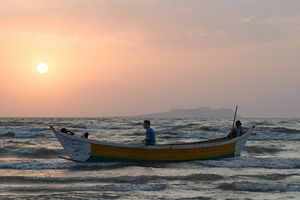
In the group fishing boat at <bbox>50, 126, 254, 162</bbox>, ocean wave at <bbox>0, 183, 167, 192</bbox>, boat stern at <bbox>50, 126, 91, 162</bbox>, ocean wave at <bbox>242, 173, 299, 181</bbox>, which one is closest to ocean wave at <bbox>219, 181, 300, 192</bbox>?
ocean wave at <bbox>242, 173, 299, 181</bbox>

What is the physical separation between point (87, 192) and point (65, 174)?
3575 mm

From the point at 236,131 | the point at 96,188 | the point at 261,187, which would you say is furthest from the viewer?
the point at 236,131

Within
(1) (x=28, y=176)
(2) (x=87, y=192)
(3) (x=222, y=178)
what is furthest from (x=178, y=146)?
(2) (x=87, y=192)

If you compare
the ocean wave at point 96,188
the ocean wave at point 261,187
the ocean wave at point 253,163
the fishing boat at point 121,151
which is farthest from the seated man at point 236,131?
the ocean wave at point 96,188

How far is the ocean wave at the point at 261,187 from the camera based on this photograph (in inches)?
458

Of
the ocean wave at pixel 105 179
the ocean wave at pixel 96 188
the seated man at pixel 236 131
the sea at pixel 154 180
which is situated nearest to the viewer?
the sea at pixel 154 180

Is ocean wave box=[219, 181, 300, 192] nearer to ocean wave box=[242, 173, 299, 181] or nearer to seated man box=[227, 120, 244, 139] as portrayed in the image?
ocean wave box=[242, 173, 299, 181]

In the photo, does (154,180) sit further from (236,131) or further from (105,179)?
(236,131)

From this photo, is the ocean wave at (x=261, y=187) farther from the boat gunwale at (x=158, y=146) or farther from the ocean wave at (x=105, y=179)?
the boat gunwale at (x=158, y=146)

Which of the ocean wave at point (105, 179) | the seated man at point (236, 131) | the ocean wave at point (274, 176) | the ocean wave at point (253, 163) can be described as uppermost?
the seated man at point (236, 131)

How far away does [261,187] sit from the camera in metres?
11.8

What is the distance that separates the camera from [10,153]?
22.2 m

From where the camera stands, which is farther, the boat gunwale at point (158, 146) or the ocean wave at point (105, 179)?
the boat gunwale at point (158, 146)

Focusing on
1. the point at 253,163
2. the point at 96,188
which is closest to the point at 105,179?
the point at 96,188
